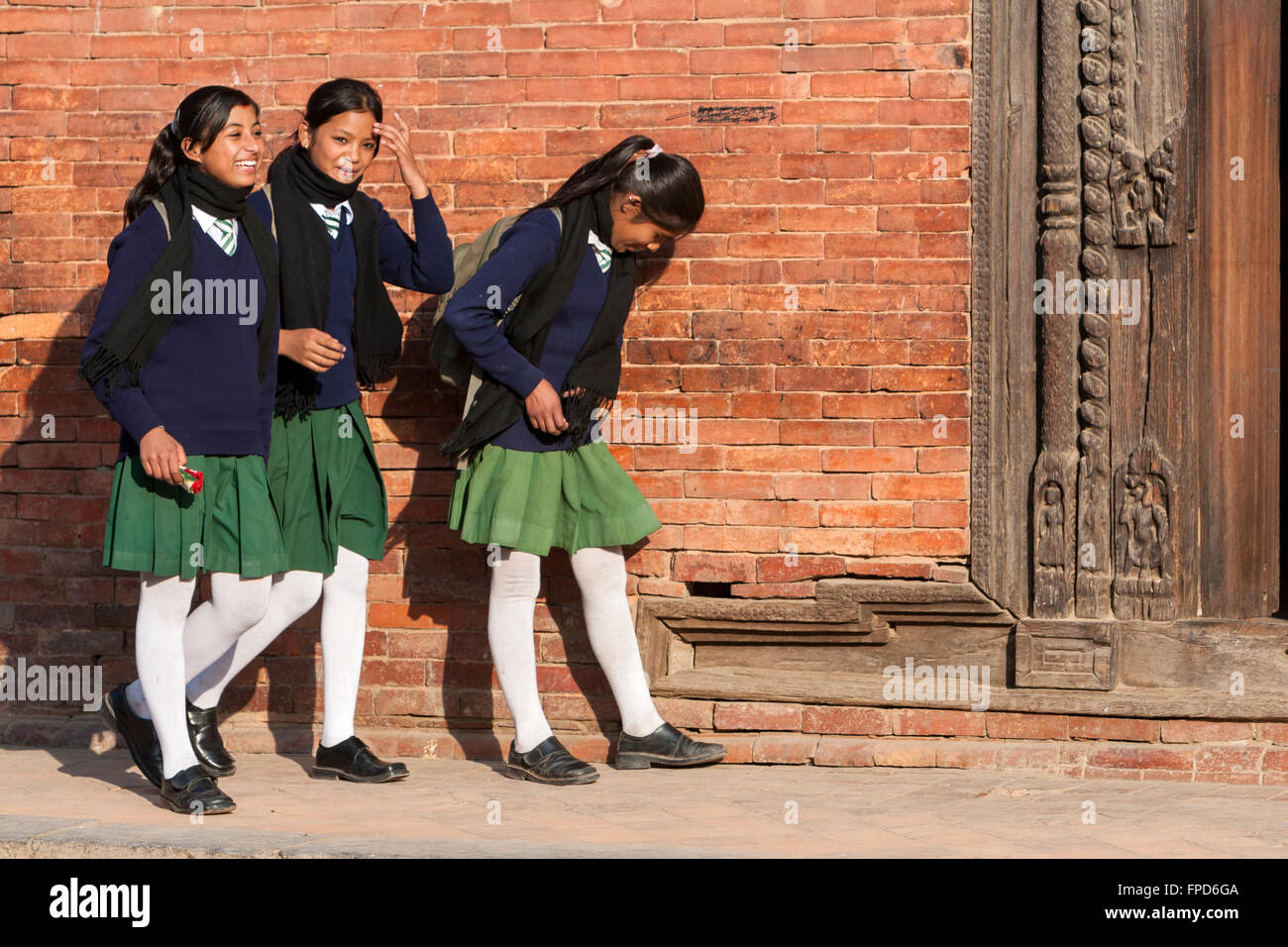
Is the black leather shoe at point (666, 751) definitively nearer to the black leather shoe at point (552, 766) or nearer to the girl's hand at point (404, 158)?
the black leather shoe at point (552, 766)

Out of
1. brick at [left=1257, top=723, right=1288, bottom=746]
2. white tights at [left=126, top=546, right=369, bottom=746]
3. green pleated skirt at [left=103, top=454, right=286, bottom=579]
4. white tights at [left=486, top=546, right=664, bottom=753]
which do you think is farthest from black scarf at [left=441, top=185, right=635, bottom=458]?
brick at [left=1257, top=723, right=1288, bottom=746]

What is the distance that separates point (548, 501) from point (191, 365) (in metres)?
1.19

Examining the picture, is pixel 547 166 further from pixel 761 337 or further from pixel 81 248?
pixel 81 248

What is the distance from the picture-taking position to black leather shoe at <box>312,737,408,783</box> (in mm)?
4820

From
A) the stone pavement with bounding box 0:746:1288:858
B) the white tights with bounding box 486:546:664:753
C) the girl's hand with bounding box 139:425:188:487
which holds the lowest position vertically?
the stone pavement with bounding box 0:746:1288:858

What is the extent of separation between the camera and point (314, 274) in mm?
4758

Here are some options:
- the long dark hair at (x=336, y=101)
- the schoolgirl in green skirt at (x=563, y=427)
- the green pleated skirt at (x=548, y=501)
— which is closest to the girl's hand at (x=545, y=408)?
the schoolgirl in green skirt at (x=563, y=427)

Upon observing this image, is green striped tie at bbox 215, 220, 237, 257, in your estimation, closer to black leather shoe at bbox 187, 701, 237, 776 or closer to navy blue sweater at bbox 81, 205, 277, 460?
navy blue sweater at bbox 81, 205, 277, 460

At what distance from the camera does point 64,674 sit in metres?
5.60

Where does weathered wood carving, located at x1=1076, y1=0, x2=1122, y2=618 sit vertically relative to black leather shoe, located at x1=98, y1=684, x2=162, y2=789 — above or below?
above

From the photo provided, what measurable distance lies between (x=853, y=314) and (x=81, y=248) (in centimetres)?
279

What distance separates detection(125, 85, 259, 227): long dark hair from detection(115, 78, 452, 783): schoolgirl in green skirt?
0.36 meters

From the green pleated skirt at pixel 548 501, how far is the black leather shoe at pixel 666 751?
65 centimetres

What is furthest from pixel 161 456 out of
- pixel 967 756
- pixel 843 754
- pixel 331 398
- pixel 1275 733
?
pixel 1275 733
